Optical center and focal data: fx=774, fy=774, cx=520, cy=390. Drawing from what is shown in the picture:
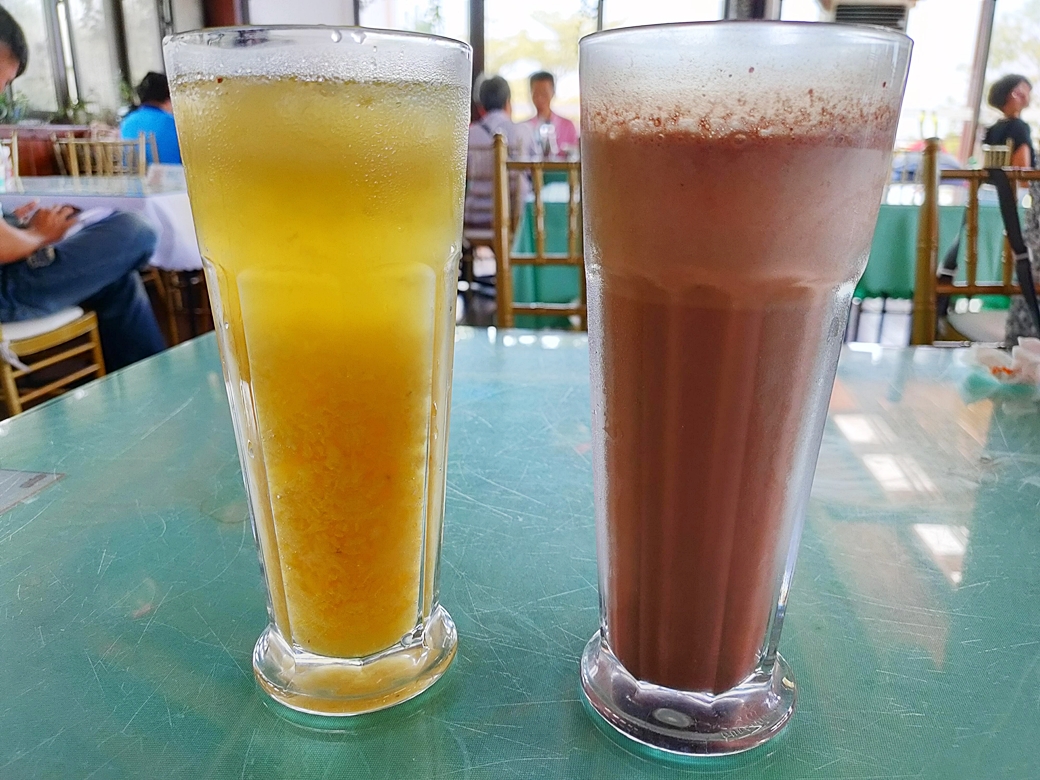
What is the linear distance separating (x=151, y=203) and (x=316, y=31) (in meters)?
2.58

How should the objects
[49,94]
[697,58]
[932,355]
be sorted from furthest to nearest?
1. [49,94]
2. [932,355]
3. [697,58]

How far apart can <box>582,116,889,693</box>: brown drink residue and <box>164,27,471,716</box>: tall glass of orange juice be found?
0.08 m

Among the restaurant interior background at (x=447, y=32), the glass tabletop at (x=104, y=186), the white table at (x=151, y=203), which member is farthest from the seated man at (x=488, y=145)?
the restaurant interior background at (x=447, y=32)

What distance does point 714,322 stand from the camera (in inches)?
13.2

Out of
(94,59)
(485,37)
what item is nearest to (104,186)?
(94,59)

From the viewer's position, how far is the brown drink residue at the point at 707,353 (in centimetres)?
32

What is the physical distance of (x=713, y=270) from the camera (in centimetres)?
33

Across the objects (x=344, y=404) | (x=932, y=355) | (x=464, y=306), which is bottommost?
A: (x=464, y=306)

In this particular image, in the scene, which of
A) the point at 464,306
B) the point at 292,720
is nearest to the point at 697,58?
the point at 292,720

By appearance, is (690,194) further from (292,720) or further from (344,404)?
(292,720)

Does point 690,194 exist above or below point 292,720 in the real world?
above

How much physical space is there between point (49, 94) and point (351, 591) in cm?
640

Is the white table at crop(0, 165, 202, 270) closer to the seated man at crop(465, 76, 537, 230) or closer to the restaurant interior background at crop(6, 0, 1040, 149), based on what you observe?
the seated man at crop(465, 76, 537, 230)

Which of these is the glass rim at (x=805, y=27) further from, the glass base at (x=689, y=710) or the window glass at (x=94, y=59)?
the window glass at (x=94, y=59)
